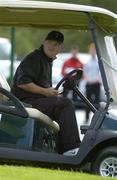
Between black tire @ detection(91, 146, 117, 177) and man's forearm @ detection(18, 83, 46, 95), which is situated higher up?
man's forearm @ detection(18, 83, 46, 95)

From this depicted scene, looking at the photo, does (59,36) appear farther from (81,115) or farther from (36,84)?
(81,115)

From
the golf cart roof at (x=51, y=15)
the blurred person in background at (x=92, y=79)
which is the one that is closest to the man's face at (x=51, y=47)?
the golf cart roof at (x=51, y=15)

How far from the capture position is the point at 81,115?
20281mm

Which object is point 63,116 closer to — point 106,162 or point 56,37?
point 106,162

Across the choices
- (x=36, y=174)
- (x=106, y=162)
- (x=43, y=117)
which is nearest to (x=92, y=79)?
(x=43, y=117)

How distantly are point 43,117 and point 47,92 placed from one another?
30 cm

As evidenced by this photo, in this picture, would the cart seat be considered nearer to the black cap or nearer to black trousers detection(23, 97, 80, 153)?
black trousers detection(23, 97, 80, 153)

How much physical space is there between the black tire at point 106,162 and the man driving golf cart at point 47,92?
251 millimetres

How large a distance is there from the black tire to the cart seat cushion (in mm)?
574

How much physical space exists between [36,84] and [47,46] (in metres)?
0.39

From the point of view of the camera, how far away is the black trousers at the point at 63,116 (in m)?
8.96

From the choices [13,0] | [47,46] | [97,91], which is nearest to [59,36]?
[47,46]

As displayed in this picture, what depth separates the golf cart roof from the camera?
8.53m

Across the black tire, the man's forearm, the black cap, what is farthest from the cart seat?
the black cap
